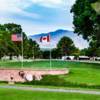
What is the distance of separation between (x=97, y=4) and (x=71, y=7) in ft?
260

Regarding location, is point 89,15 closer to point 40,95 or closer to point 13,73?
point 13,73

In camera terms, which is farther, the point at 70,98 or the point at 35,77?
the point at 35,77

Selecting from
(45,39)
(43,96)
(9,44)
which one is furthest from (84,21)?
(43,96)

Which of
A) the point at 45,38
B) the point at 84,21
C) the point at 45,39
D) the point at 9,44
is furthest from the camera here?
the point at 9,44

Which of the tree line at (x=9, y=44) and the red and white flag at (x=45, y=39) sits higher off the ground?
the tree line at (x=9, y=44)

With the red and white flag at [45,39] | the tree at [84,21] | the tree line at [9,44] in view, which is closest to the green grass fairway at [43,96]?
the red and white flag at [45,39]

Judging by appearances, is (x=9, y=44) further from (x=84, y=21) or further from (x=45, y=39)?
(x=45, y=39)

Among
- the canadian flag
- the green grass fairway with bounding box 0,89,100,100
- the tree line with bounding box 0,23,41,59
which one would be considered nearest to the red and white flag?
the canadian flag

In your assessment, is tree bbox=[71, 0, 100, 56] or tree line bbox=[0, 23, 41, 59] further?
tree line bbox=[0, 23, 41, 59]

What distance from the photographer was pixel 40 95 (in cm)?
2206

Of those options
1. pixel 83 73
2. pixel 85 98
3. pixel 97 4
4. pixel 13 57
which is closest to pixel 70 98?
pixel 85 98

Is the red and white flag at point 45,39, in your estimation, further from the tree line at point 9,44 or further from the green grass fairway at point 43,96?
the tree line at point 9,44

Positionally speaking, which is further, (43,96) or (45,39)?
(45,39)

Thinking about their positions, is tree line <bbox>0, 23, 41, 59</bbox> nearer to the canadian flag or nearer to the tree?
the tree
